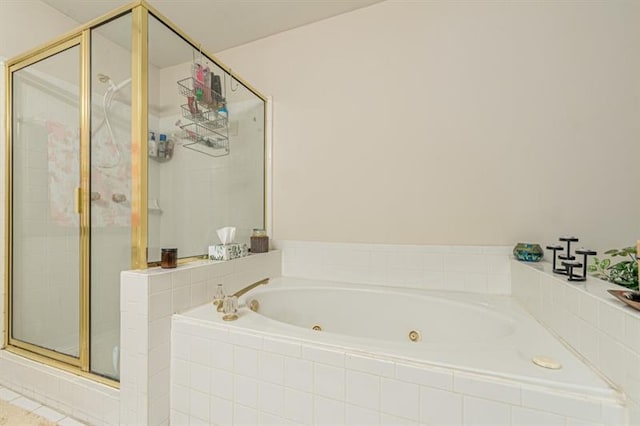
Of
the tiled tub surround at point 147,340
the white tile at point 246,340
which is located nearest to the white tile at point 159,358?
the tiled tub surround at point 147,340

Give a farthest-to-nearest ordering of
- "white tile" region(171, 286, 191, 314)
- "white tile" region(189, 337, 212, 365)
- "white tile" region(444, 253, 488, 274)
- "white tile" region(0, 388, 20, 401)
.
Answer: "white tile" region(444, 253, 488, 274)
"white tile" region(0, 388, 20, 401)
"white tile" region(171, 286, 191, 314)
"white tile" region(189, 337, 212, 365)

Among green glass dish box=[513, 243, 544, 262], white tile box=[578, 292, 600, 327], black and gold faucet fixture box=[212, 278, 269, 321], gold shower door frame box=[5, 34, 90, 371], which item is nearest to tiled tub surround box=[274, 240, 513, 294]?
green glass dish box=[513, 243, 544, 262]

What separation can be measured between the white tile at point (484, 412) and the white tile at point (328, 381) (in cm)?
36

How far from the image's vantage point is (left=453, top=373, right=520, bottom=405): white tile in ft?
2.43

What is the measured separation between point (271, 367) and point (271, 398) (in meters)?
0.10

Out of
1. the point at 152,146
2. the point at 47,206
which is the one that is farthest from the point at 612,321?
the point at 47,206

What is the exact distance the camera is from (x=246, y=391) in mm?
1040

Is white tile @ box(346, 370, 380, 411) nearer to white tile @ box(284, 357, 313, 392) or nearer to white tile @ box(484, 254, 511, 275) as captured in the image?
white tile @ box(284, 357, 313, 392)

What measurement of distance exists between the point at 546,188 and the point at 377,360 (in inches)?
55.1

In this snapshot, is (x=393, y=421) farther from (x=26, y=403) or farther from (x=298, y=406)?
(x=26, y=403)

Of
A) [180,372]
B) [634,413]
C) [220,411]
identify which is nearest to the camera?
[634,413]

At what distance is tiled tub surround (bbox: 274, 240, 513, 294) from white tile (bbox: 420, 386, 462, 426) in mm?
1015

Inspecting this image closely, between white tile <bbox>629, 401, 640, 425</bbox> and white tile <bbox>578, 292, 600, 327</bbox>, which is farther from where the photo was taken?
white tile <bbox>578, 292, 600, 327</bbox>

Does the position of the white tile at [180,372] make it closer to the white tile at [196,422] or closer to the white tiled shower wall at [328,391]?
the white tiled shower wall at [328,391]
